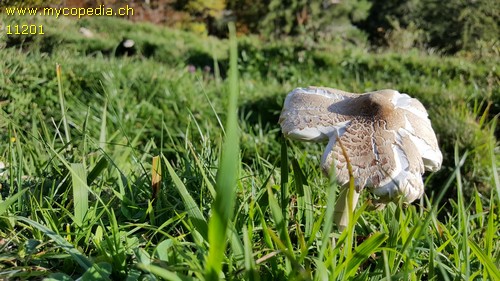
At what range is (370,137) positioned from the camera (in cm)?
119

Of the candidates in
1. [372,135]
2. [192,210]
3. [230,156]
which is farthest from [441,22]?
[230,156]

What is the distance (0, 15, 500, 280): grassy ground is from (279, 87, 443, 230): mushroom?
0.07 meters


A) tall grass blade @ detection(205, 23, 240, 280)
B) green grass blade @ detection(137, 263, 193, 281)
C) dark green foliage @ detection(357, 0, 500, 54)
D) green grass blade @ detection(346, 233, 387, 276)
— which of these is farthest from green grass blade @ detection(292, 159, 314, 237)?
dark green foliage @ detection(357, 0, 500, 54)

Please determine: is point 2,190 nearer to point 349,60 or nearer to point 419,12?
point 349,60

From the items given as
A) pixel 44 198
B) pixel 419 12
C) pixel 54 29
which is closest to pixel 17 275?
pixel 44 198

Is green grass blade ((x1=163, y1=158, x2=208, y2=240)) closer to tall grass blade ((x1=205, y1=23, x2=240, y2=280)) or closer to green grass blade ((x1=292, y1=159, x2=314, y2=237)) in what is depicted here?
green grass blade ((x1=292, y1=159, x2=314, y2=237))

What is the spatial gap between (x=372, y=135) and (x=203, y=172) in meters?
0.43

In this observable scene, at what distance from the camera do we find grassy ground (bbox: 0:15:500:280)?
1.00m

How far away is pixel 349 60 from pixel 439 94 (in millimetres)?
1971

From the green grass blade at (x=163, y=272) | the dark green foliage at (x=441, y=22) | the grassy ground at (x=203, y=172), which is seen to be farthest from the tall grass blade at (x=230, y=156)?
the dark green foliage at (x=441, y=22)

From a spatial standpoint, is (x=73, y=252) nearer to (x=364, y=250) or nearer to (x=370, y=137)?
(x=364, y=250)

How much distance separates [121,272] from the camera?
105 cm

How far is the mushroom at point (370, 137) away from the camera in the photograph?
1130 millimetres

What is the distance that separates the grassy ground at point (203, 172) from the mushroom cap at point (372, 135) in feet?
0.24
